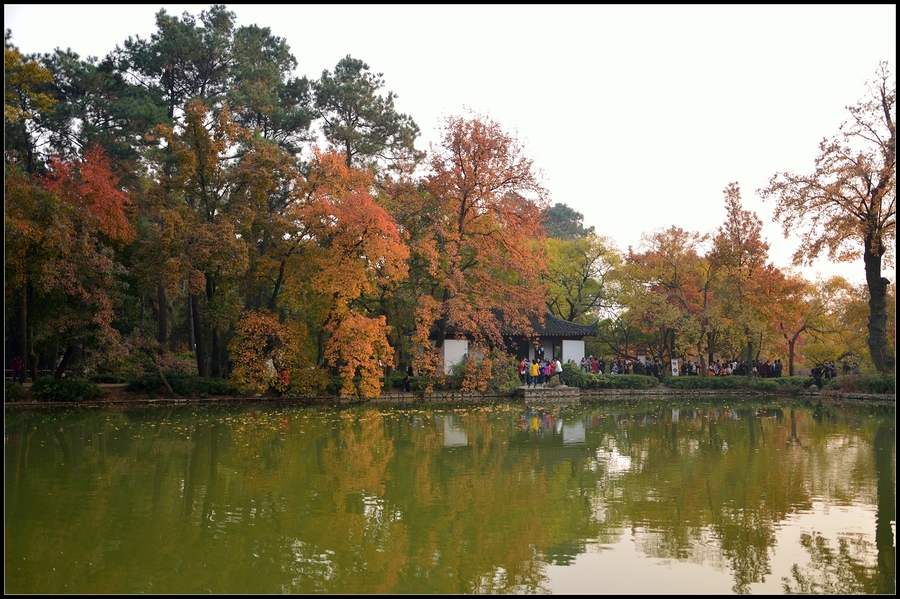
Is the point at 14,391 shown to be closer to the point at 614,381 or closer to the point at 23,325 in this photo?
the point at 23,325

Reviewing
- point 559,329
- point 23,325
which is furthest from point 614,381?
point 23,325

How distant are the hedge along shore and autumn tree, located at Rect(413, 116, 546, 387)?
3.58 ft

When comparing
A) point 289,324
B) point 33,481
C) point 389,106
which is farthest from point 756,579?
point 389,106

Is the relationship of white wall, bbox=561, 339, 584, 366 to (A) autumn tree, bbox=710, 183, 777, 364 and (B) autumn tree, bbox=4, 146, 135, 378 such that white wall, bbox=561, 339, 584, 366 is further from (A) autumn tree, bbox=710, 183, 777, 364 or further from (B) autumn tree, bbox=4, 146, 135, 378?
(B) autumn tree, bbox=4, 146, 135, 378

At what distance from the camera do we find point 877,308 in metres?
26.1

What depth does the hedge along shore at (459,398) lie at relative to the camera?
2220 cm

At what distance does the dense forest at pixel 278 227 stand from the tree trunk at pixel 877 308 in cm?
8

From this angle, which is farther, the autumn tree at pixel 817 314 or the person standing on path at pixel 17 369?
the autumn tree at pixel 817 314

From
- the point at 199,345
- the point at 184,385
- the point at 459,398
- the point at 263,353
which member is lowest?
the point at 459,398

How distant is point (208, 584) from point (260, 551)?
902mm

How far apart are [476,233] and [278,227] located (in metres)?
7.15

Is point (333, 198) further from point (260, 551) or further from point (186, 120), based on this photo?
point (260, 551)

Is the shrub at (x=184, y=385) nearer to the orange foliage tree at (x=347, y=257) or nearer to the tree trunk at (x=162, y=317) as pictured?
the orange foliage tree at (x=347, y=257)

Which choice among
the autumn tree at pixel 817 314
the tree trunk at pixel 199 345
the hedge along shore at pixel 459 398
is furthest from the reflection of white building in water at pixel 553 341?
the tree trunk at pixel 199 345
